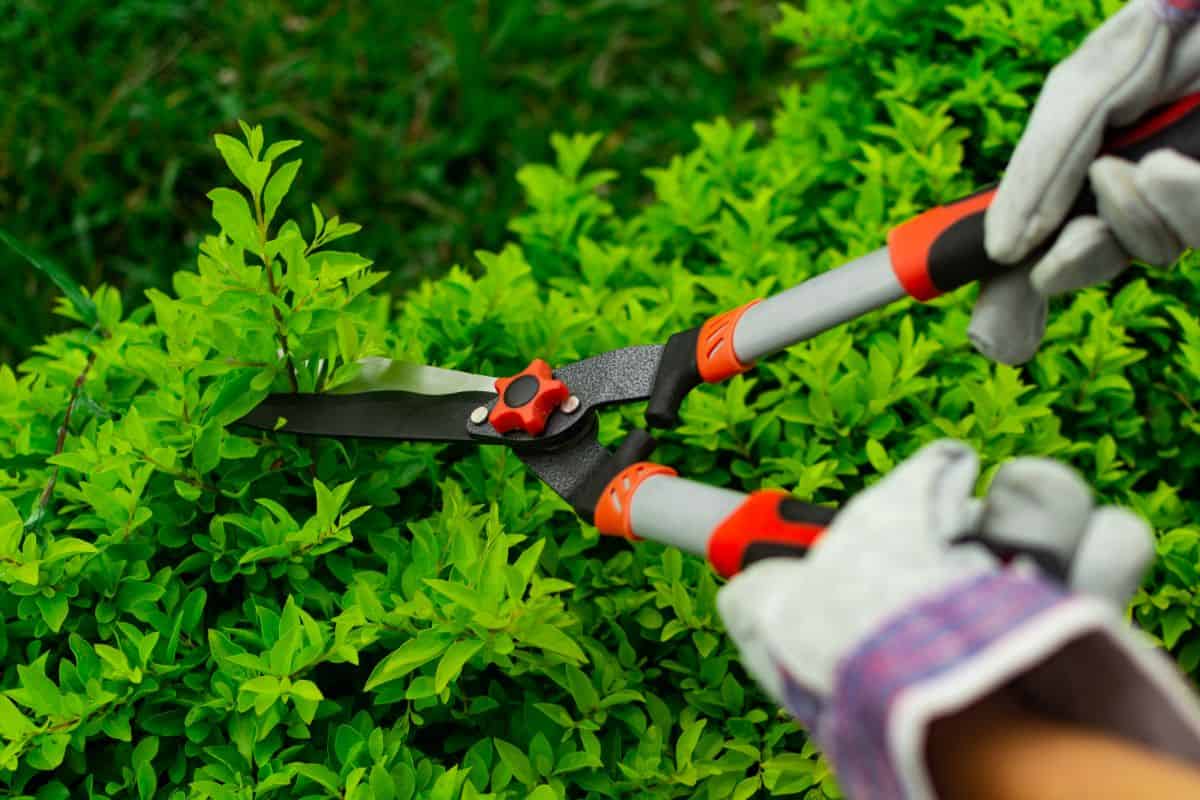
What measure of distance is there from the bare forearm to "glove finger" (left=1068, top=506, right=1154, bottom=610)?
0.10 metres

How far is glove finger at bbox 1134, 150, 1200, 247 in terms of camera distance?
929 mm

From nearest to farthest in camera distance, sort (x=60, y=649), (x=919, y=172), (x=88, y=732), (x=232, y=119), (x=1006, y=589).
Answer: (x=1006, y=589) < (x=88, y=732) < (x=60, y=649) < (x=919, y=172) < (x=232, y=119)

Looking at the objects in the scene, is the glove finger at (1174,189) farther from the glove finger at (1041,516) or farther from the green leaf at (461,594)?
the green leaf at (461,594)

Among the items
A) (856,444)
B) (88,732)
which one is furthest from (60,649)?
(856,444)

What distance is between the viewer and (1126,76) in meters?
1.02

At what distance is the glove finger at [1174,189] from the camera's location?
929 millimetres

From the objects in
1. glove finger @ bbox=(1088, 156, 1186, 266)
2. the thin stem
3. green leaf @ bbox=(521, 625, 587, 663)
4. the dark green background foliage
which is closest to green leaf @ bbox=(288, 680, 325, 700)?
the dark green background foliage

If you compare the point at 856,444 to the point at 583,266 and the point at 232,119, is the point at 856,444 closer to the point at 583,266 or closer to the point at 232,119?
the point at 583,266

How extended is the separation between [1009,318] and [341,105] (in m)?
2.48

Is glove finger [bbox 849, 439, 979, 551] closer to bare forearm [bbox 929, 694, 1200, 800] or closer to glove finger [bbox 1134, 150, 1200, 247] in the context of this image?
bare forearm [bbox 929, 694, 1200, 800]

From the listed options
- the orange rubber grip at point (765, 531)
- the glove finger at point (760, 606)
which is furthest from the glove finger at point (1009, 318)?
the glove finger at point (760, 606)

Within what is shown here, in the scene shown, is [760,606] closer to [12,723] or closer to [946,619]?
[946,619]

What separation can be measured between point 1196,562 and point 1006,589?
3.18ft

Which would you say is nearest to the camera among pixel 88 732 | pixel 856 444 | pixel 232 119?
pixel 88 732
